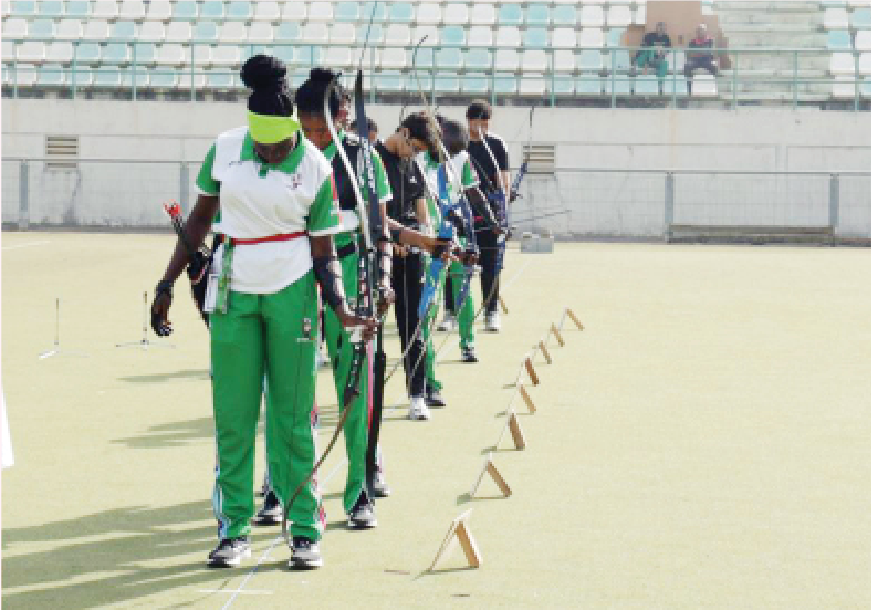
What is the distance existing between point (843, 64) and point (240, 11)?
12104 mm

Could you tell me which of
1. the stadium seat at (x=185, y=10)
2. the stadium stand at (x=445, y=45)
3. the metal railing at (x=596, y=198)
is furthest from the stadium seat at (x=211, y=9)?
the metal railing at (x=596, y=198)

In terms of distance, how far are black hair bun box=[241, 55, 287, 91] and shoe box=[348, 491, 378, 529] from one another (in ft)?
6.15

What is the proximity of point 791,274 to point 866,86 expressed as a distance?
9.46 meters

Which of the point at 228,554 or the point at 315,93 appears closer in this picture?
the point at 228,554

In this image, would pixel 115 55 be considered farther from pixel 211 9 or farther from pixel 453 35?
pixel 453 35

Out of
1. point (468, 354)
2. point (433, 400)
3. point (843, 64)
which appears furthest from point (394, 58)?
point (433, 400)

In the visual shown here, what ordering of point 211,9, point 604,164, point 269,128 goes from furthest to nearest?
1. point 211,9
2. point 604,164
3. point 269,128

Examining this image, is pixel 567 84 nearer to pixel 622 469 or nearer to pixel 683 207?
pixel 683 207

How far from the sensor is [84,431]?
9766 millimetres

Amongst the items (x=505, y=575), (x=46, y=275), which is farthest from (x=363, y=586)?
(x=46, y=275)

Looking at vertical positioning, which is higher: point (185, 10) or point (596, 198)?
point (185, 10)

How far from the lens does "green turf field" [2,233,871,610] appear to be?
6.27m

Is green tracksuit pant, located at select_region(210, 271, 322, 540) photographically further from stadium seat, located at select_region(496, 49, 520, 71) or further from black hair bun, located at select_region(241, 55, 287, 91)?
stadium seat, located at select_region(496, 49, 520, 71)

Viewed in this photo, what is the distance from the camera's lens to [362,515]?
7.20 metres
